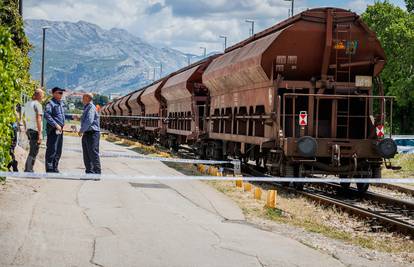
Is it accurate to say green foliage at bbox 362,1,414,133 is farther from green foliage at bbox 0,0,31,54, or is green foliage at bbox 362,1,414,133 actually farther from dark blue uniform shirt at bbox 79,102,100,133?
Answer: dark blue uniform shirt at bbox 79,102,100,133

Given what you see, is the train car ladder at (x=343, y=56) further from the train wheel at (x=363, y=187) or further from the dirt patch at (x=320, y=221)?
the dirt patch at (x=320, y=221)

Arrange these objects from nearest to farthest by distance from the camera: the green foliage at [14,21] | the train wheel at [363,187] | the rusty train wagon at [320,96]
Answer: the rusty train wagon at [320,96] → the train wheel at [363,187] → the green foliage at [14,21]

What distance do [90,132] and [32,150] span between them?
4.29 feet

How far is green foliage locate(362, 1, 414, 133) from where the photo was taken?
53.7 m

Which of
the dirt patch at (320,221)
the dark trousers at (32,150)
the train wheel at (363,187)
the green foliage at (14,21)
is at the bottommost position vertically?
the dirt patch at (320,221)

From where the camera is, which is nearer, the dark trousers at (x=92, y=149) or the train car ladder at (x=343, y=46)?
the dark trousers at (x=92, y=149)

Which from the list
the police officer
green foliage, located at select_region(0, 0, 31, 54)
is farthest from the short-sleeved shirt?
green foliage, located at select_region(0, 0, 31, 54)

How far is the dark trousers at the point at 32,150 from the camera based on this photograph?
12.6m

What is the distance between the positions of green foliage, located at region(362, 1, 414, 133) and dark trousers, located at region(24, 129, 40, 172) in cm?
4434

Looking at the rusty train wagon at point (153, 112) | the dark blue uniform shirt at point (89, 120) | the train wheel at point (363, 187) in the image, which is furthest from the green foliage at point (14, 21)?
the rusty train wagon at point (153, 112)

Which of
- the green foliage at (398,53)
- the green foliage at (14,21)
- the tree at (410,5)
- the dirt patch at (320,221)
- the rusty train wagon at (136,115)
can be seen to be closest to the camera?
the dirt patch at (320,221)

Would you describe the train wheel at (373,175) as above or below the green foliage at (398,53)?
below

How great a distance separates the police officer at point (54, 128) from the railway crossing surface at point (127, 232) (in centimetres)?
88

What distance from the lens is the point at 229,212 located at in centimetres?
1137
